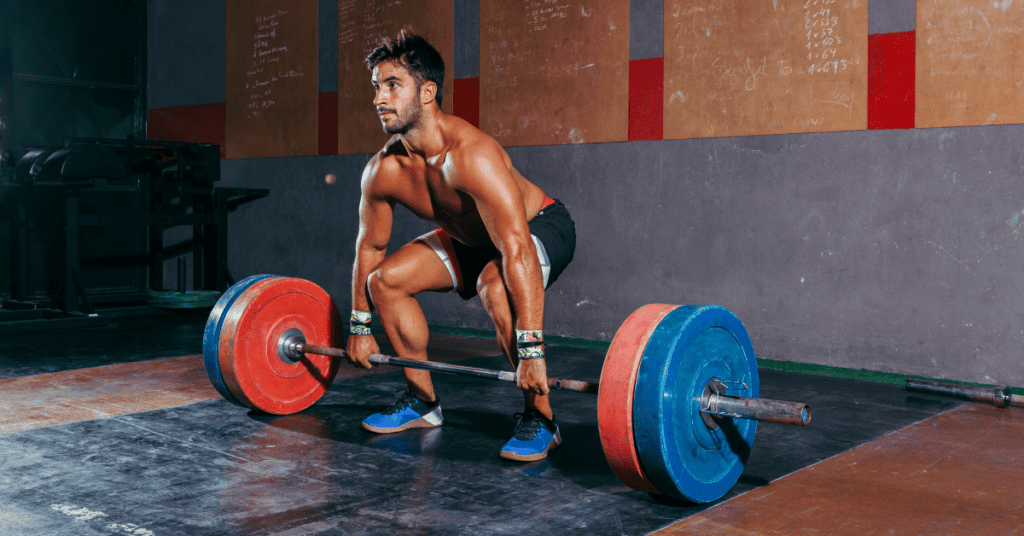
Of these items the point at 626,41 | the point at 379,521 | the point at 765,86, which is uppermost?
the point at 626,41

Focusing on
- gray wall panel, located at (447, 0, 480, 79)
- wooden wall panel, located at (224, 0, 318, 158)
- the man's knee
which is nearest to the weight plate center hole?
the man's knee

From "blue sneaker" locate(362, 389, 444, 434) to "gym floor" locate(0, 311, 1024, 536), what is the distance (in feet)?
0.16

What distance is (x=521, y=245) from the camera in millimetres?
2213

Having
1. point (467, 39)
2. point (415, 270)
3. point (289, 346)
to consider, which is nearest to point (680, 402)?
point (415, 270)

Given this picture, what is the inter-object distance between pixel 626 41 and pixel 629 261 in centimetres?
113

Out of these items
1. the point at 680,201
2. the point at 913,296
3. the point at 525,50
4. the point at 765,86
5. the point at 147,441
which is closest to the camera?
the point at 147,441

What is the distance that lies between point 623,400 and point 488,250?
0.89 m

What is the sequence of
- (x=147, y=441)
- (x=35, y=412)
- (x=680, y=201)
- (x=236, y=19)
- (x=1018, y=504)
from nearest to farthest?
(x=1018, y=504) → (x=147, y=441) → (x=35, y=412) → (x=680, y=201) → (x=236, y=19)

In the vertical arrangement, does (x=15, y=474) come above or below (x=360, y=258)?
below

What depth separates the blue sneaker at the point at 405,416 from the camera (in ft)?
8.77

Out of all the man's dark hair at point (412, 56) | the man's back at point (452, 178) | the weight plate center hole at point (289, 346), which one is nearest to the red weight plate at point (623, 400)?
the man's back at point (452, 178)

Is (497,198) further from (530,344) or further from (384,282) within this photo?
(384,282)

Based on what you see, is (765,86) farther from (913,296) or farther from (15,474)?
(15,474)

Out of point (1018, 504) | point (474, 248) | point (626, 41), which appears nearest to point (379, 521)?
point (474, 248)
